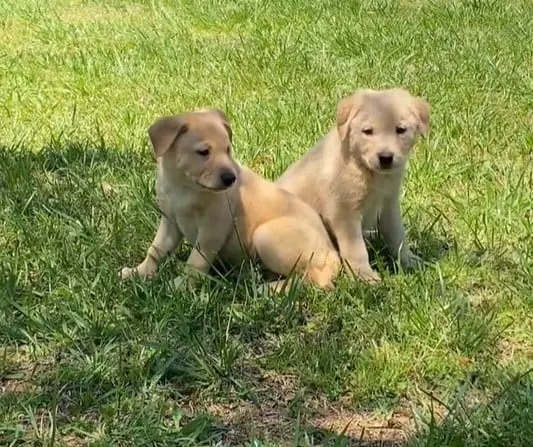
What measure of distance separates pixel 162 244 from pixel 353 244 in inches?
32.2

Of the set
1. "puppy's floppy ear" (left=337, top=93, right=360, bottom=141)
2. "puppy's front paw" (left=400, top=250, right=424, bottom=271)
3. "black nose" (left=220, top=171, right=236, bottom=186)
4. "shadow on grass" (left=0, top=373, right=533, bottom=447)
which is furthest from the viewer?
"puppy's front paw" (left=400, top=250, right=424, bottom=271)

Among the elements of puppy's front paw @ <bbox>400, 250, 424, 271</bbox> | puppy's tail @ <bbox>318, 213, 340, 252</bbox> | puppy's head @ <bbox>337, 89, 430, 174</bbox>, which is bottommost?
puppy's front paw @ <bbox>400, 250, 424, 271</bbox>

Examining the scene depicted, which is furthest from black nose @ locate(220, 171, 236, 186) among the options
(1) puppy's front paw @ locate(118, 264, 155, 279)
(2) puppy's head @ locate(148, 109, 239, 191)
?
(1) puppy's front paw @ locate(118, 264, 155, 279)

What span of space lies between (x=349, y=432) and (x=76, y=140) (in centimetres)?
325

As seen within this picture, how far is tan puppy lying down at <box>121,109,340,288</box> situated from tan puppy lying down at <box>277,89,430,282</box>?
0.36 ft

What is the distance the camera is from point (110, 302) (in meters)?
3.83

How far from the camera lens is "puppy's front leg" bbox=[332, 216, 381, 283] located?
13.7 ft

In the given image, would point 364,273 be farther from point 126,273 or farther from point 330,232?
point 126,273

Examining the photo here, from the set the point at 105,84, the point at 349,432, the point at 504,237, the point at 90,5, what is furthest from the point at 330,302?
the point at 90,5

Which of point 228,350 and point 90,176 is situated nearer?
point 228,350

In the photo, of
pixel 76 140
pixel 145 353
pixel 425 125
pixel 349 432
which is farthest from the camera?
pixel 76 140

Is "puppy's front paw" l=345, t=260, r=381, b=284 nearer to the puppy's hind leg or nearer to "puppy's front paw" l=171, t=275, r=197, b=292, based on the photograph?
the puppy's hind leg

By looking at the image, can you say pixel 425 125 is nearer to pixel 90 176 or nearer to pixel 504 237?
pixel 504 237

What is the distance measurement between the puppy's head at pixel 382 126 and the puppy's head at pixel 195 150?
1.71 ft
